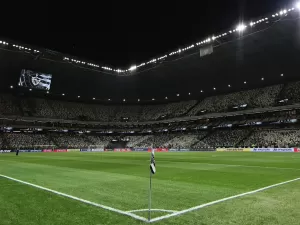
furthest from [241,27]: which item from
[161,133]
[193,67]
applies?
[161,133]

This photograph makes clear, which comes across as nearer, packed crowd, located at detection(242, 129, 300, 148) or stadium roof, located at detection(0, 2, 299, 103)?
stadium roof, located at detection(0, 2, 299, 103)

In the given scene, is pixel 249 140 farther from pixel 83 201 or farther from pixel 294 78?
pixel 83 201

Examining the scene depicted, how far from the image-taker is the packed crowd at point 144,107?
2753 inches

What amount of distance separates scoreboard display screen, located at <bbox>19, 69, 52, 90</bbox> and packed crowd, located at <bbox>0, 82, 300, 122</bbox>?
20252 millimetres

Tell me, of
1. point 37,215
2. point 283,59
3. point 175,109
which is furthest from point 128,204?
point 175,109

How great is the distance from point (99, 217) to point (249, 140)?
208 ft

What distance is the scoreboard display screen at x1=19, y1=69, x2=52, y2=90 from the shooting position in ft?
205

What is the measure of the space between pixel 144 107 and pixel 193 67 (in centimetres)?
4071

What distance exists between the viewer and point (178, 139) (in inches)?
3228

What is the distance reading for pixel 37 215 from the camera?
21.6ft

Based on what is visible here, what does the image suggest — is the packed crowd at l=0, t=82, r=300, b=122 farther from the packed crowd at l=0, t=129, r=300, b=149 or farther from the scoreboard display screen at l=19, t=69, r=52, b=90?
the scoreboard display screen at l=19, t=69, r=52, b=90

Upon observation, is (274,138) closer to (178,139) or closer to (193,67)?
(193,67)

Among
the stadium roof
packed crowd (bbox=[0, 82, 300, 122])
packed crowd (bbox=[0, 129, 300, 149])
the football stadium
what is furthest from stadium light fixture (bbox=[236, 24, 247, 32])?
packed crowd (bbox=[0, 82, 300, 122])

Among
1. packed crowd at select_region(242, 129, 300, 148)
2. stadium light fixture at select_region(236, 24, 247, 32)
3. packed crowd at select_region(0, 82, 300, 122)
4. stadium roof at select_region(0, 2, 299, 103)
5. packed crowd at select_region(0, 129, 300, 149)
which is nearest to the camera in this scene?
stadium light fixture at select_region(236, 24, 247, 32)
